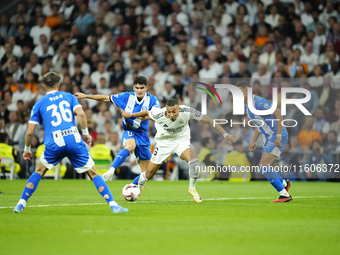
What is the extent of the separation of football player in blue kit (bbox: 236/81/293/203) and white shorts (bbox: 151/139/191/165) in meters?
1.63

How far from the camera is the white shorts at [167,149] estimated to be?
376 inches

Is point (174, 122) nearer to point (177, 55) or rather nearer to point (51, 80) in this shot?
point (51, 80)

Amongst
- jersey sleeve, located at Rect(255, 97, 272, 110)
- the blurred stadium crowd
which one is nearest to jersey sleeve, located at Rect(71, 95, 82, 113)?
jersey sleeve, located at Rect(255, 97, 272, 110)

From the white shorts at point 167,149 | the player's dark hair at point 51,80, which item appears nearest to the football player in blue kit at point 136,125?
the white shorts at point 167,149

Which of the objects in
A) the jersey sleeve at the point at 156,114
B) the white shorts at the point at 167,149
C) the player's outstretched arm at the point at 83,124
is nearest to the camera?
the player's outstretched arm at the point at 83,124

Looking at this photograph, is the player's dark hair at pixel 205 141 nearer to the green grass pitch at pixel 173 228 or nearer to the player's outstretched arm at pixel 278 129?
the green grass pitch at pixel 173 228

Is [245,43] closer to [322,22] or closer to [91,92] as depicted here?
[322,22]

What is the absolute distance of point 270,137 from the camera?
10.6m

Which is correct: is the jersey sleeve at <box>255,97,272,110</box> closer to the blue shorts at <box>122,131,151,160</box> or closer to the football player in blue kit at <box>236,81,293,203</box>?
the football player in blue kit at <box>236,81,293,203</box>

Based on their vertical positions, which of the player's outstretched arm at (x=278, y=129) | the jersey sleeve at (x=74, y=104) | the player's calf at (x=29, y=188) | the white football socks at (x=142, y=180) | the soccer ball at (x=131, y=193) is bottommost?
the soccer ball at (x=131, y=193)

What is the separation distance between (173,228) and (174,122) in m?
3.36

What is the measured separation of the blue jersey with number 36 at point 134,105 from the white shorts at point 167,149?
101 cm

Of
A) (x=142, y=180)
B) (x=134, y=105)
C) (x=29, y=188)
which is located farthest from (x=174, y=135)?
(x=29, y=188)

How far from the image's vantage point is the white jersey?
369 inches
